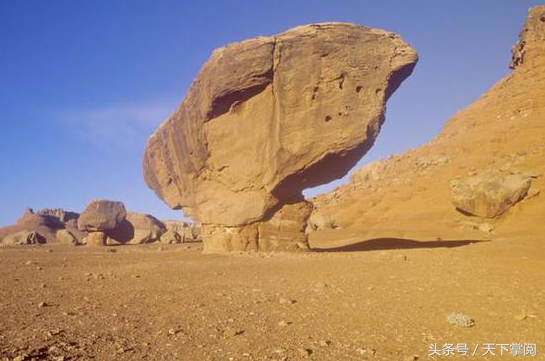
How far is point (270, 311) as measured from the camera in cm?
587

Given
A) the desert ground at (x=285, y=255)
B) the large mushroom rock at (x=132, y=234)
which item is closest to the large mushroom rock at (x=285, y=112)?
the desert ground at (x=285, y=255)

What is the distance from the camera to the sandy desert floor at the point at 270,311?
4.28 meters

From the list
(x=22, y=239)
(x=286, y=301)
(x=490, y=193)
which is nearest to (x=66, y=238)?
(x=22, y=239)

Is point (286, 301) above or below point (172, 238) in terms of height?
below

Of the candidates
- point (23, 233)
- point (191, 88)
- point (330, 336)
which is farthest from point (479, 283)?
point (23, 233)

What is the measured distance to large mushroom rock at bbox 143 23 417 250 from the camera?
44.4 feet

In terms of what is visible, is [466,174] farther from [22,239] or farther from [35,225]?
[35,225]

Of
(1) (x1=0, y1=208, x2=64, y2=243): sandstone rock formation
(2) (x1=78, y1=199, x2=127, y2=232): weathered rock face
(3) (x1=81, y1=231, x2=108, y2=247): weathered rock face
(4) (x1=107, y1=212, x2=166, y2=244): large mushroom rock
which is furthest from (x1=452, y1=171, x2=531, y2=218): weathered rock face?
(1) (x1=0, y1=208, x2=64, y2=243): sandstone rock formation

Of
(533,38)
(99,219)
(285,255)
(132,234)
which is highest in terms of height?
(533,38)

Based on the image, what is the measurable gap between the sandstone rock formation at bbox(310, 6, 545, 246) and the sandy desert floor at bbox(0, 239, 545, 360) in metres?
13.1

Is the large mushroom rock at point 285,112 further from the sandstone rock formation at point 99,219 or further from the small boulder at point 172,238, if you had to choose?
the sandstone rock formation at point 99,219

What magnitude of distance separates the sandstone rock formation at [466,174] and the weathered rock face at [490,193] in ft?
0.20

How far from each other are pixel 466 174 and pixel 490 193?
11664 millimetres

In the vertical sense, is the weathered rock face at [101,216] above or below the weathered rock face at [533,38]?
below
